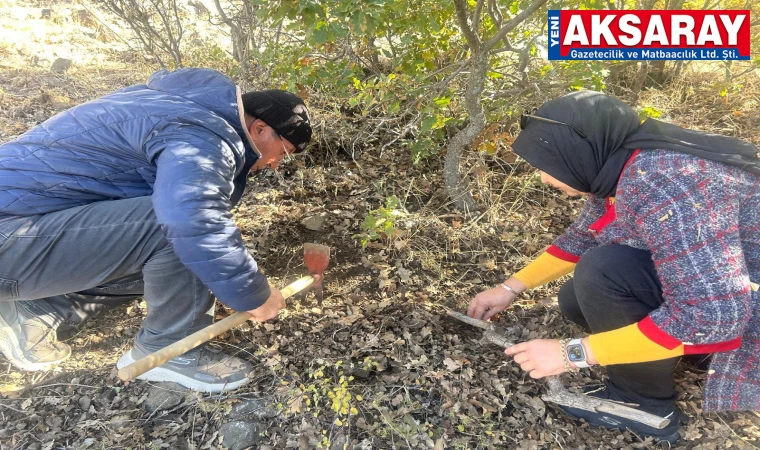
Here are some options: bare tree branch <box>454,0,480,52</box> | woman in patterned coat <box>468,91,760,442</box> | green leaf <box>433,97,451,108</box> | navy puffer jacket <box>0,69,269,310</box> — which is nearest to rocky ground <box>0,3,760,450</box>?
woman in patterned coat <box>468,91,760,442</box>

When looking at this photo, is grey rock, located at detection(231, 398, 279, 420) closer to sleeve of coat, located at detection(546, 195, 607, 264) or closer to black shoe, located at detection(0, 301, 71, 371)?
black shoe, located at detection(0, 301, 71, 371)

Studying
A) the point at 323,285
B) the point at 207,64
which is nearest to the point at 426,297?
the point at 323,285

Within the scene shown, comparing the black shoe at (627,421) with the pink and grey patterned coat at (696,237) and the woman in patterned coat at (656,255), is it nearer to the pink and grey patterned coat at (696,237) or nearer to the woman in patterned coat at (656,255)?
the woman in patterned coat at (656,255)

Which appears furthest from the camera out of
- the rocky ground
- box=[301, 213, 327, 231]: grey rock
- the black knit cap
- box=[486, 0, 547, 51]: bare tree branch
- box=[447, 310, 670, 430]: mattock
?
box=[301, 213, 327, 231]: grey rock

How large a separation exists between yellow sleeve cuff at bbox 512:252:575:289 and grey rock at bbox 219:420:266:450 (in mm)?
1377

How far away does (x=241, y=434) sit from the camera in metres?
2.05

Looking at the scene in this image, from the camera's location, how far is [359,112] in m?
4.28

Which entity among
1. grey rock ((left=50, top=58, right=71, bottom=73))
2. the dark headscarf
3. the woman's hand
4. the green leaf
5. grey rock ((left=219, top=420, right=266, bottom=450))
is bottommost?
grey rock ((left=219, top=420, right=266, bottom=450))

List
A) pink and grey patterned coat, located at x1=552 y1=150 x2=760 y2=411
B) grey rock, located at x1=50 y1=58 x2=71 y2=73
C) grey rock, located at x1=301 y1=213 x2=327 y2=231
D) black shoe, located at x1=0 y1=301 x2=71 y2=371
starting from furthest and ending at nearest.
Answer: grey rock, located at x1=50 y1=58 x2=71 y2=73
grey rock, located at x1=301 y1=213 x2=327 y2=231
black shoe, located at x1=0 y1=301 x2=71 y2=371
pink and grey patterned coat, located at x1=552 y1=150 x2=760 y2=411

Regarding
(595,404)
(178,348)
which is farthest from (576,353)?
(178,348)

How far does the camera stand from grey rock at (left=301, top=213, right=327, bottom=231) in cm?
328

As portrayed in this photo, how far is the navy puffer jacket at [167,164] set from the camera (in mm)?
1780

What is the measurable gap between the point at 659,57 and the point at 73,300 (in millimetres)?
3672

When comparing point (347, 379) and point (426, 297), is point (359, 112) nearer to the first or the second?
point (426, 297)
